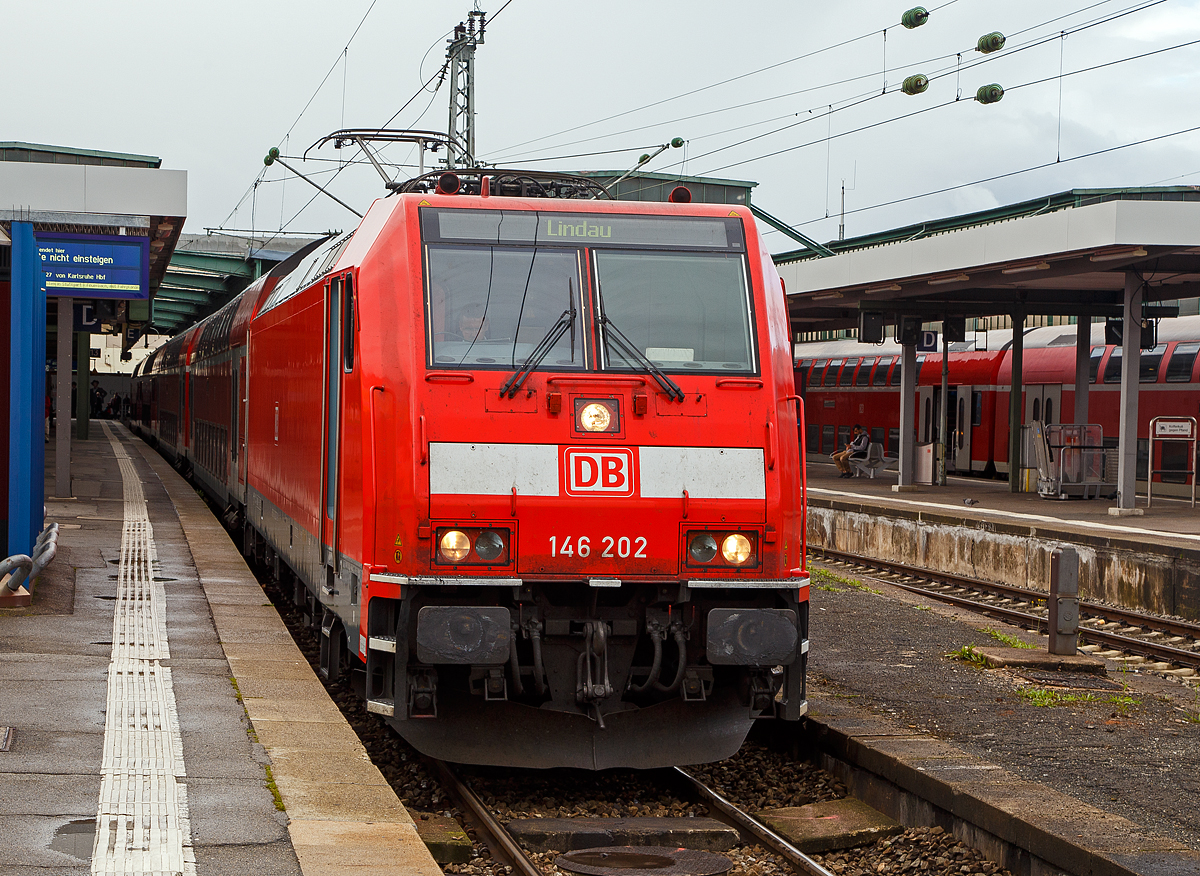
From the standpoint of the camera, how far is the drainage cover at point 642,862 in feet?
20.6

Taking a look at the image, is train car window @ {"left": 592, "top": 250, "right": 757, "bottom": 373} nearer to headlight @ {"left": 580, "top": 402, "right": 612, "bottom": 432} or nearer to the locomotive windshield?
the locomotive windshield

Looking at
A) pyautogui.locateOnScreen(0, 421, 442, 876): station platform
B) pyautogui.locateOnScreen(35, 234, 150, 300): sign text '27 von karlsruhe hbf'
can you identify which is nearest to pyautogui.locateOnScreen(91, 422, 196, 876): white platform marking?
pyautogui.locateOnScreen(0, 421, 442, 876): station platform

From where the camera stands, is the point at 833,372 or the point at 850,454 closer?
the point at 850,454

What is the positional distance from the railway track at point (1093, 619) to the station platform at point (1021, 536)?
1.17 feet

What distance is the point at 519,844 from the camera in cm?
663

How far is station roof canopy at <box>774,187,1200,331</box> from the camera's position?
57.3 ft

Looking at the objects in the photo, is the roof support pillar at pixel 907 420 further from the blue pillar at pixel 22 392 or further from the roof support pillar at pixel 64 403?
the blue pillar at pixel 22 392

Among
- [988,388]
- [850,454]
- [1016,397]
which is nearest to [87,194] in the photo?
[1016,397]

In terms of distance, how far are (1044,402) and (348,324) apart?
23.3m

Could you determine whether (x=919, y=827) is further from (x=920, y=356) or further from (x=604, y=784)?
(x=920, y=356)

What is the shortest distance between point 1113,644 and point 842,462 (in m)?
17.5

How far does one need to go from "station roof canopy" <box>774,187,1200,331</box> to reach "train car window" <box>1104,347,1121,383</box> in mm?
1809

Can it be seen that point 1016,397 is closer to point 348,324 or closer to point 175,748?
point 348,324

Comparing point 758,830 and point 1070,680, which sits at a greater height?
point 1070,680
